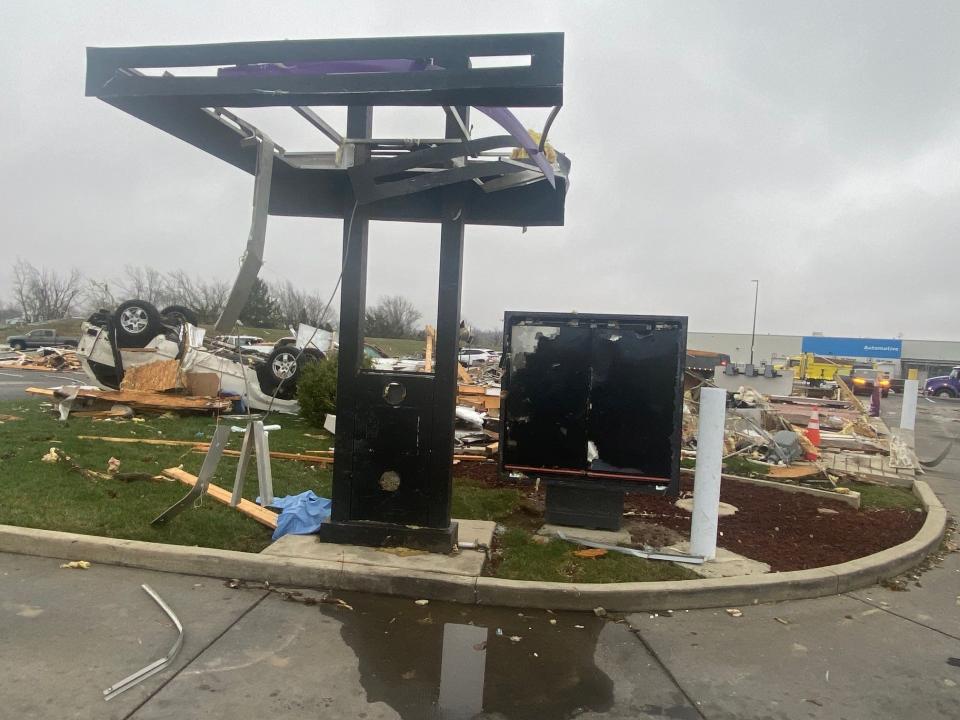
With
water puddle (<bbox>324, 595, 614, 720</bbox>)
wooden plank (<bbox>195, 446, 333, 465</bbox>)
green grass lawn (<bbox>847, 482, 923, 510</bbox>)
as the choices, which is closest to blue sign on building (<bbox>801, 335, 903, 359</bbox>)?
green grass lawn (<bbox>847, 482, 923, 510</bbox>)

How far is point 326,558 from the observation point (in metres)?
4.76

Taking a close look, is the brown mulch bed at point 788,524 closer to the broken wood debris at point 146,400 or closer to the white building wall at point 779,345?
the broken wood debris at point 146,400

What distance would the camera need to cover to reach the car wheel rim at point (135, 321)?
13.3 metres

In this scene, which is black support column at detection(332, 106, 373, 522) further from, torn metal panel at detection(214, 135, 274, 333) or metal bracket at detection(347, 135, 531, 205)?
torn metal panel at detection(214, 135, 274, 333)

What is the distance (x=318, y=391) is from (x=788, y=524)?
758cm

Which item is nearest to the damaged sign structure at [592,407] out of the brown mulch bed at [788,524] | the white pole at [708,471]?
the white pole at [708,471]

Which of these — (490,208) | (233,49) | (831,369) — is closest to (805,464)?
(490,208)

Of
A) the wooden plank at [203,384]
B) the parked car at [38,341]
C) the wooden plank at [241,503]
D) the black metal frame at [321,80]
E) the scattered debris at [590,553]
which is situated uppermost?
the black metal frame at [321,80]

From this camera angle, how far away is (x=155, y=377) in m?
12.8

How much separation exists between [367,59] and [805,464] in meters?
9.52

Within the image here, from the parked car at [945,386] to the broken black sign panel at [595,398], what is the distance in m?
42.6

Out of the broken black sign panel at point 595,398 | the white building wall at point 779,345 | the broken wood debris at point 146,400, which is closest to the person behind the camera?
the broken black sign panel at point 595,398

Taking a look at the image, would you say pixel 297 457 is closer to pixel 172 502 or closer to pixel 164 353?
pixel 172 502

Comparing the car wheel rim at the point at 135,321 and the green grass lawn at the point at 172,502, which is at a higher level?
the car wheel rim at the point at 135,321
